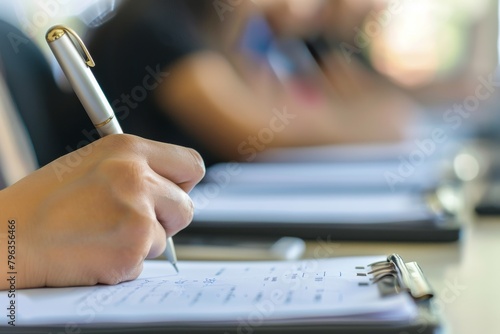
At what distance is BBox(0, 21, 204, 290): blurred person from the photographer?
41 centimetres

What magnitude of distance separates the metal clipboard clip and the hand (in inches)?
5.5

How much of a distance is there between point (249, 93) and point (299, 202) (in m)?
0.66

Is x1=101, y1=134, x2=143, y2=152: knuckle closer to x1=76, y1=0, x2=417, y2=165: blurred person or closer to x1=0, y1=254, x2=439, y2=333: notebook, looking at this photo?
x1=0, y1=254, x2=439, y2=333: notebook

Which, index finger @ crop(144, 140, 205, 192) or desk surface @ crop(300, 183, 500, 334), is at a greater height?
index finger @ crop(144, 140, 205, 192)

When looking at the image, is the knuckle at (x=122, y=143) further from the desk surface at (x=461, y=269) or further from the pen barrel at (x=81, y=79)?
the desk surface at (x=461, y=269)

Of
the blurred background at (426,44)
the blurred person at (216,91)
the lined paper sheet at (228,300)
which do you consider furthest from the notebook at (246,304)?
the blurred background at (426,44)

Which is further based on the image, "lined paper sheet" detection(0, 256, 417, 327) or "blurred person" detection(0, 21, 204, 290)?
"blurred person" detection(0, 21, 204, 290)

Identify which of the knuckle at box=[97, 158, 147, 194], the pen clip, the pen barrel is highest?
the pen clip

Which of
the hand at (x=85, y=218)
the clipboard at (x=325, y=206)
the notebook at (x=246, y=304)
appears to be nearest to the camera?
the notebook at (x=246, y=304)

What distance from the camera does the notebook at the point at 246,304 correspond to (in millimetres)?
301

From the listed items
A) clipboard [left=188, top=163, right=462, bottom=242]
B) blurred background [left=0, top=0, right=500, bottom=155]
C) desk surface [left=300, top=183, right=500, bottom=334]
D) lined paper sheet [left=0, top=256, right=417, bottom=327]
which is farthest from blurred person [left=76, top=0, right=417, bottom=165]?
lined paper sheet [left=0, top=256, right=417, bottom=327]

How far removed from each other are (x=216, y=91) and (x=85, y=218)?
0.94 m

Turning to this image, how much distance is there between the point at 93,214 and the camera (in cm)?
41

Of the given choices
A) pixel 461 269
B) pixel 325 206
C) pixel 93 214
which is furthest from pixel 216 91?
pixel 93 214
